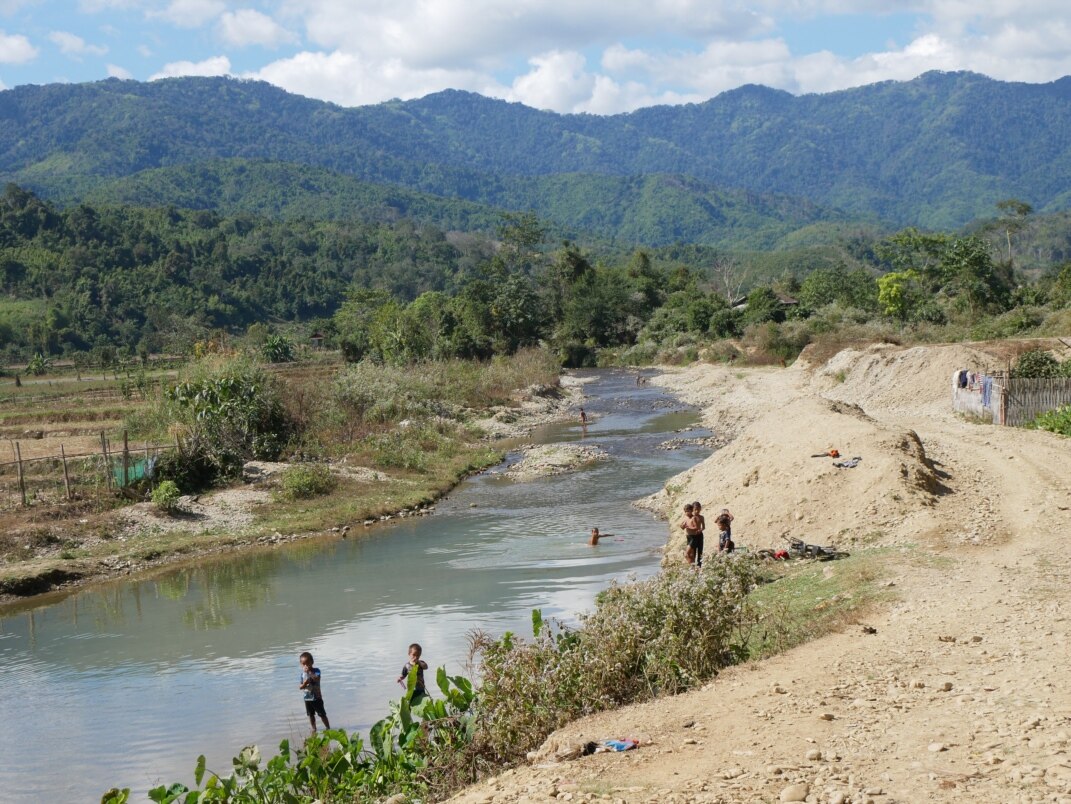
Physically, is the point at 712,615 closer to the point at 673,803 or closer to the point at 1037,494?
the point at 673,803

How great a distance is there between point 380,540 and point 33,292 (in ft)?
320

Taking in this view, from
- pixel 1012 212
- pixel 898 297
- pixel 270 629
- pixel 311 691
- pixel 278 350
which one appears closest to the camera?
pixel 311 691

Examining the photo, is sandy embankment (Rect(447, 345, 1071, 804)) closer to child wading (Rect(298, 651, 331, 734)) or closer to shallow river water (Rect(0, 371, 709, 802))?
shallow river water (Rect(0, 371, 709, 802))

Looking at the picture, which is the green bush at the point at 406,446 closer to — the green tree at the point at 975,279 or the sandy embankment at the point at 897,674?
the sandy embankment at the point at 897,674

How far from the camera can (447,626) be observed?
59.5 ft

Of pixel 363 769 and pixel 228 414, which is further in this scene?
pixel 228 414

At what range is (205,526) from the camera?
2866 cm

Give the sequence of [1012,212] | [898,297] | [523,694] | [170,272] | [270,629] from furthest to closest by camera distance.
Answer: [170,272], [1012,212], [898,297], [270,629], [523,694]

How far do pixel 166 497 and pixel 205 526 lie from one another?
1679 millimetres

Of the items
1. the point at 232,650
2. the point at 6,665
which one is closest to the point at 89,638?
the point at 6,665

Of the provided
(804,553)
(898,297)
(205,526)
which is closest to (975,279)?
(898,297)

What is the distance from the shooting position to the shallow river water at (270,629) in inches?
548

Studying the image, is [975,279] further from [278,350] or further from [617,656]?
[617,656]

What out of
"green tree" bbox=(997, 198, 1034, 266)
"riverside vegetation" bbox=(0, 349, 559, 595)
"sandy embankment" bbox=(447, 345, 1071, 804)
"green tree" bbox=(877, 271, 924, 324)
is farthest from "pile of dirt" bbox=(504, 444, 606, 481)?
"green tree" bbox=(997, 198, 1034, 266)
